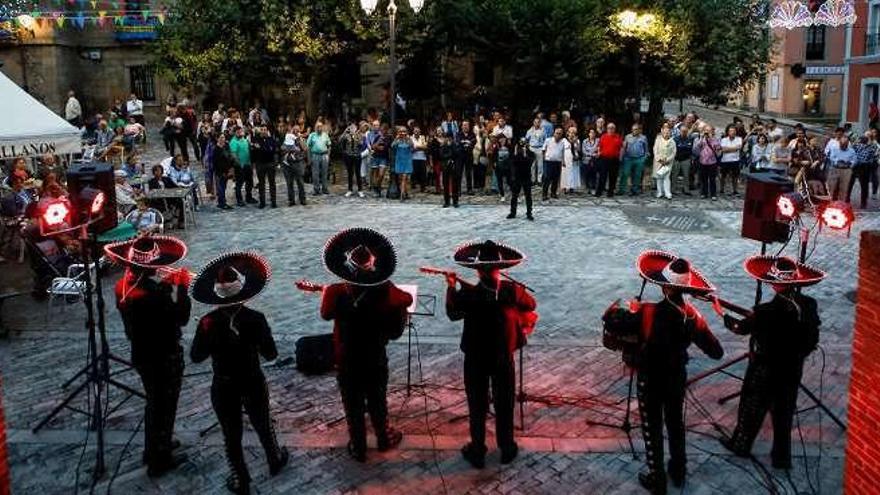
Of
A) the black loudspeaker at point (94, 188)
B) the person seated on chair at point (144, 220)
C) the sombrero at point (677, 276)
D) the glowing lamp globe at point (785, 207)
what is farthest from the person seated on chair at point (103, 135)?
the sombrero at point (677, 276)

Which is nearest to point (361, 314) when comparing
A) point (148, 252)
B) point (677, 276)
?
point (148, 252)

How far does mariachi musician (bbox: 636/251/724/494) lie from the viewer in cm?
614

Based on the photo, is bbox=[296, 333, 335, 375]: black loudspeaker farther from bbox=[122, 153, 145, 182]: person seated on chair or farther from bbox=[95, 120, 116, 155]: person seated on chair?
bbox=[95, 120, 116, 155]: person seated on chair

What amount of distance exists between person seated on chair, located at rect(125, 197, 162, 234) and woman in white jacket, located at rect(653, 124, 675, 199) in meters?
11.3

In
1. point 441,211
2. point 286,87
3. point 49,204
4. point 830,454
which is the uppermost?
point 286,87

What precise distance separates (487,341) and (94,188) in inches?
158

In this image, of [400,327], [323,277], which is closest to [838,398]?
[400,327]

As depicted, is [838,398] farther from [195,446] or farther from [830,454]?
[195,446]

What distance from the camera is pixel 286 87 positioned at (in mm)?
27188

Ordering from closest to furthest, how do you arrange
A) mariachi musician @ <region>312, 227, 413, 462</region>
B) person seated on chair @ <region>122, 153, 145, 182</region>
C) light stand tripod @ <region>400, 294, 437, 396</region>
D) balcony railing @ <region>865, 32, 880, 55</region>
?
mariachi musician @ <region>312, 227, 413, 462</region> → light stand tripod @ <region>400, 294, 437, 396</region> → person seated on chair @ <region>122, 153, 145, 182</region> → balcony railing @ <region>865, 32, 880, 55</region>

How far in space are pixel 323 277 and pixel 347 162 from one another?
7994mm

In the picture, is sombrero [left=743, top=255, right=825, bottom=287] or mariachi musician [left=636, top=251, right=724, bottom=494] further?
sombrero [left=743, top=255, right=825, bottom=287]

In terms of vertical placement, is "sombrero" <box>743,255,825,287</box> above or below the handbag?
below

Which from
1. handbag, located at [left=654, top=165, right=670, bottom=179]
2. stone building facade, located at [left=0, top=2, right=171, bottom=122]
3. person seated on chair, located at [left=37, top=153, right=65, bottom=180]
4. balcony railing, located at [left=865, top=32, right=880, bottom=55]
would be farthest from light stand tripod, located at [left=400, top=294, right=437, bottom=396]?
balcony railing, located at [left=865, top=32, right=880, bottom=55]
